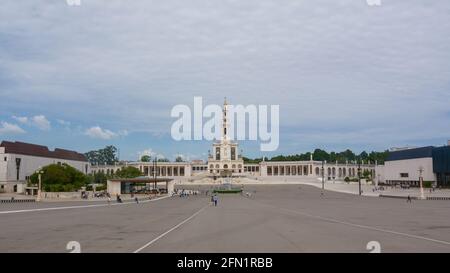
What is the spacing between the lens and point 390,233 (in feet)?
70.9

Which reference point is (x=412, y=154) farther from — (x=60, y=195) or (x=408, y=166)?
(x=60, y=195)

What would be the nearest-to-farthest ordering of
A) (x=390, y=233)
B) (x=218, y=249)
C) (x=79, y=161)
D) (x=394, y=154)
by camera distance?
(x=218, y=249), (x=390, y=233), (x=394, y=154), (x=79, y=161)

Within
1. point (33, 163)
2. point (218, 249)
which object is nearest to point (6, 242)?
point (218, 249)

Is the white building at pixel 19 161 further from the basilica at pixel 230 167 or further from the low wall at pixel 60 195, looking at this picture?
the basilica at pixel 230 167

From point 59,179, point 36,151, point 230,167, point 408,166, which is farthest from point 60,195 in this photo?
point 230,167

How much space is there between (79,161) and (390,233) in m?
154

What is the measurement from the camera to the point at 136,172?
14050 cm

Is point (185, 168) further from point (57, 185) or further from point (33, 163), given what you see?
point (57, 185)

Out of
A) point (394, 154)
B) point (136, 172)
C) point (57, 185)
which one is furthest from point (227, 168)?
point (57, 185)

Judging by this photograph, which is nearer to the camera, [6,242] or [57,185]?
[6,242]
